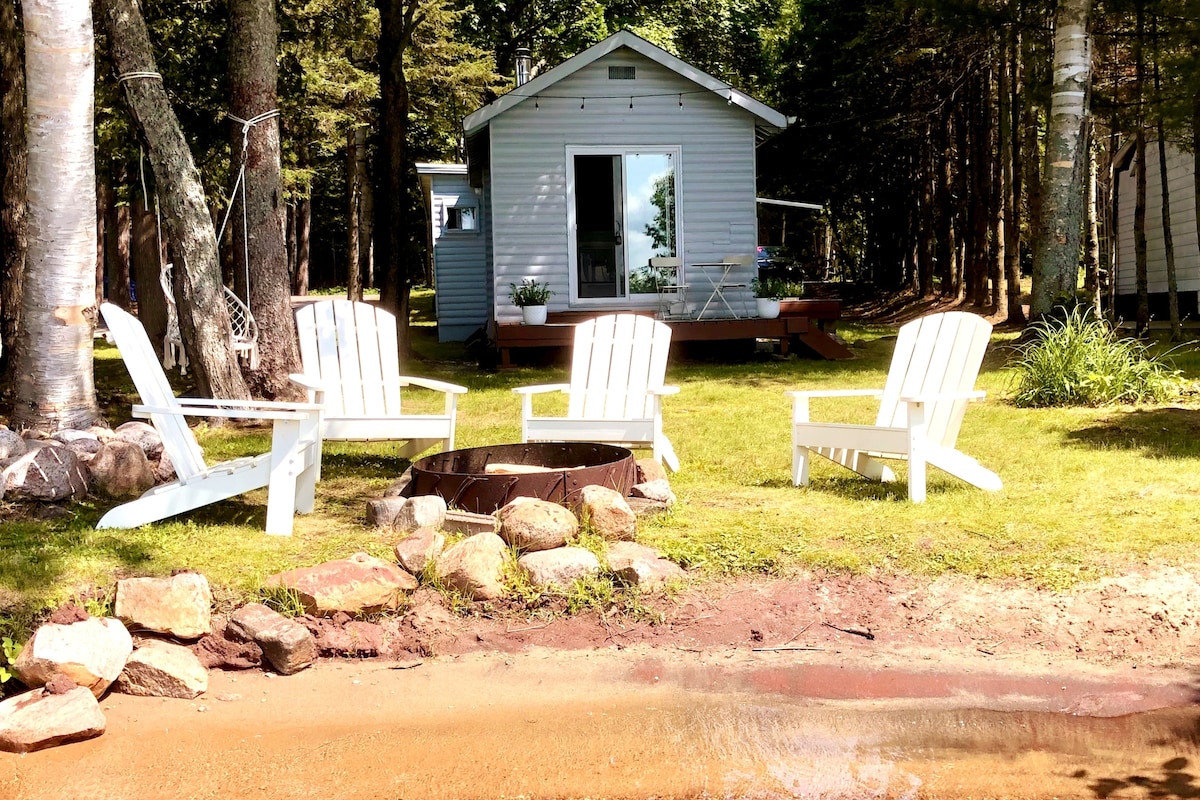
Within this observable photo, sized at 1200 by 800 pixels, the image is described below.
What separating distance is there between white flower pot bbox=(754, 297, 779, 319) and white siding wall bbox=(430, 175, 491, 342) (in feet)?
20.5

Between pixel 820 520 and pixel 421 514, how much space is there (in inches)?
70.1

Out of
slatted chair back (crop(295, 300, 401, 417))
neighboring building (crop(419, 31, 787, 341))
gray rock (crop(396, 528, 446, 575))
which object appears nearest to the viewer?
gray rock (crop(396, 528, 446, 575))

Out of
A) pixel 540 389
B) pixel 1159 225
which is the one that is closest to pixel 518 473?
pixel 540 389

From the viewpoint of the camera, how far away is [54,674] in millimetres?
3557

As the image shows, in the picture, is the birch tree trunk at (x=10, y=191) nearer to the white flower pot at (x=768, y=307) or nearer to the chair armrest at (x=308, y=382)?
the chair armrest at (x=308, y=382)

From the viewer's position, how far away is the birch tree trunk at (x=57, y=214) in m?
5.78

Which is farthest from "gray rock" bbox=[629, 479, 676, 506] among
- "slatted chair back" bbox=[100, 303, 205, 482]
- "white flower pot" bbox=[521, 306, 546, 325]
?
"white flower pot" bbox=[521, 306, 546, 325]

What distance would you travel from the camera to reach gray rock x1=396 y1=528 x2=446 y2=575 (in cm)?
444

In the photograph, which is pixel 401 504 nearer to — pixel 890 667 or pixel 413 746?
pixel 413 746

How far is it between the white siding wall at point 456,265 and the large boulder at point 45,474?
13.2 m

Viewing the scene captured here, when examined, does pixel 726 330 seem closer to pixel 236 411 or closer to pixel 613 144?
pixel 613 144

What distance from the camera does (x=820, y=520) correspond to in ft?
16.8

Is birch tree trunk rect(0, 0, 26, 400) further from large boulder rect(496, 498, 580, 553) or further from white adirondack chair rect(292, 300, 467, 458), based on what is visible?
large boulder rect(496, 498, 580, 553)

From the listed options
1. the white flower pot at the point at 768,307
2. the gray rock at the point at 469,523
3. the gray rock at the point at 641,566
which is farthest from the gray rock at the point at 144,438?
the white flower pot at the point at 768,307
